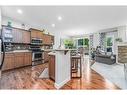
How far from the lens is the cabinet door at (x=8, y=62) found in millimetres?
4449

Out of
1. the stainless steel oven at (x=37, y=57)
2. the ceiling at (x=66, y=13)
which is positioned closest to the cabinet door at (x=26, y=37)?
the ceiling at (x=66, y=13)

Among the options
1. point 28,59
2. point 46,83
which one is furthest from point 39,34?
point 46,83

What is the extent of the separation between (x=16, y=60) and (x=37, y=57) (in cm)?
138

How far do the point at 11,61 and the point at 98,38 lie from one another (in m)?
7.37

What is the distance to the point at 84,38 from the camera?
11.9 metres

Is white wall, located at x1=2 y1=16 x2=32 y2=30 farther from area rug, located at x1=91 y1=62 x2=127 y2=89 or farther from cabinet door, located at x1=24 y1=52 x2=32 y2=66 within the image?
area rug, located at x1=91 y1=62 x2=127 y2=89

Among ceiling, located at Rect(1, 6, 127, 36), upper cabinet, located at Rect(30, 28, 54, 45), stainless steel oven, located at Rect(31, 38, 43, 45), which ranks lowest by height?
stainless steel oven, located at Rect(31, 38, 43, 45)

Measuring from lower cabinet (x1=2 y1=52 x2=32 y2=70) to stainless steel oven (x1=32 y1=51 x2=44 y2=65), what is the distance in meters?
0.27

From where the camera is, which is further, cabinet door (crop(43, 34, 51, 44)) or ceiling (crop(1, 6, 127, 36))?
cabinet door (crop(43, 34, 51, 44))

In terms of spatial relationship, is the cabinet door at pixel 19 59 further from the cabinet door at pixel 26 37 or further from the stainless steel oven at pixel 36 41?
the stainless steel oven at pixel 36 41

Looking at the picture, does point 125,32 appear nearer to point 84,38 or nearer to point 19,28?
point 84,38

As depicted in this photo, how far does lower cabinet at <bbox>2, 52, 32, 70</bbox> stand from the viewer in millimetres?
4523

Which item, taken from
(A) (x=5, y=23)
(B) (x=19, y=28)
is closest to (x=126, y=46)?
(B) (x=19, y=28)

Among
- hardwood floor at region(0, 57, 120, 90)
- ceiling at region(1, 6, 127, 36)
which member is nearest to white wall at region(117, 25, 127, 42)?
ceiling at region(1, 6, 127, 36)
